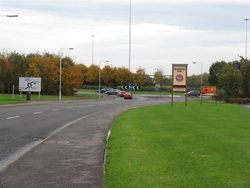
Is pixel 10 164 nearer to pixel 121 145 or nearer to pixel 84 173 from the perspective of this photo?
pixel 84 173

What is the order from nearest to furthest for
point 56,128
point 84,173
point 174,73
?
1. point 84,173
2. point 56,128
3. point 174,73

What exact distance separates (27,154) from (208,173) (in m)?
6.40

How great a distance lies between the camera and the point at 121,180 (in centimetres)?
998

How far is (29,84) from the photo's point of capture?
8025 centimetres

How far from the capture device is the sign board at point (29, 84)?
263ft

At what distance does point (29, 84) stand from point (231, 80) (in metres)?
29.0

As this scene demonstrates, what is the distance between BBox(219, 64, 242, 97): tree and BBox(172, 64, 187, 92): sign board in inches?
1473

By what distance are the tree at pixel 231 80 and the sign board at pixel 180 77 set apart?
37.4 meters

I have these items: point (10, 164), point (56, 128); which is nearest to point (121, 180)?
point (10, 164)

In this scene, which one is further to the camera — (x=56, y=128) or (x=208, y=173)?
(x=56, y=128)

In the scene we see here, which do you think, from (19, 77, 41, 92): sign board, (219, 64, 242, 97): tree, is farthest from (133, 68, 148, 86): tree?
(19, 77, 41, 92): sign board

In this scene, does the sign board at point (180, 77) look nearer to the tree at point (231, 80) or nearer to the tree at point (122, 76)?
the tree at point (231, 80)

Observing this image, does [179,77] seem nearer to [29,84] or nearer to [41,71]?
[29,84]

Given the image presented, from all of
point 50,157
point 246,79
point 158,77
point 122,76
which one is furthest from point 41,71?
point 50,157
